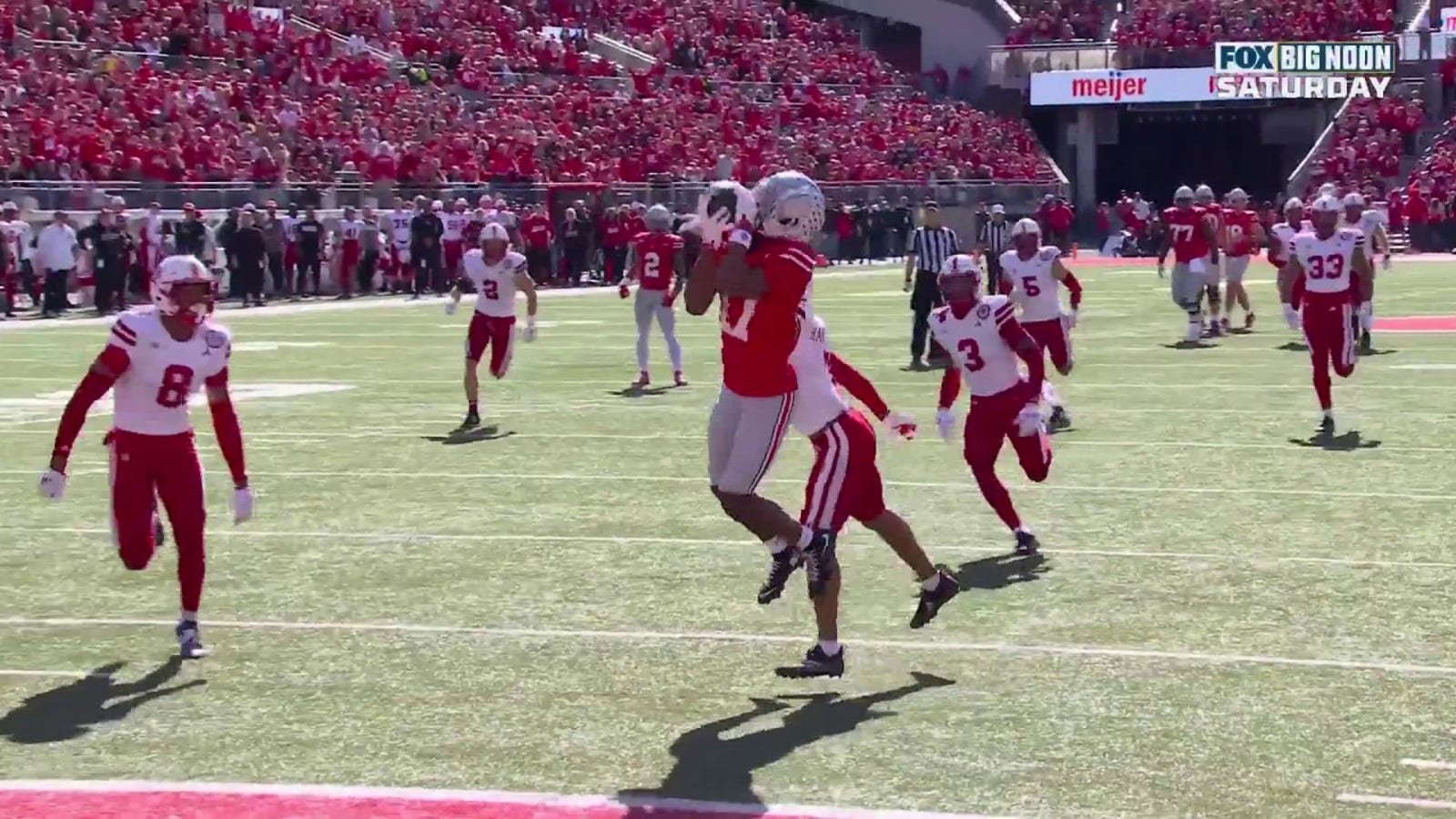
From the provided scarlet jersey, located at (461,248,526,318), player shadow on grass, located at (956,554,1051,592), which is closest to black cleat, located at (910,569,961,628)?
player shadow on grass, located at (956,554,1051,592)

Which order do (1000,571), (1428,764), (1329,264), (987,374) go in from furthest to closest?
(1329,264)
(987,374)
(1000,571)
(1428,764)

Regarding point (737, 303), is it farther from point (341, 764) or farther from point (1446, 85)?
point (1446, 85)

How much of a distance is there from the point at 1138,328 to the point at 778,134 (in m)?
21.2

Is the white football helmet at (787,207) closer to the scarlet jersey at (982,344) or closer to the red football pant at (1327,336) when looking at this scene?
the scarlet jersey at (982,344)

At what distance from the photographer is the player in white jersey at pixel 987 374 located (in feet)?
33.0

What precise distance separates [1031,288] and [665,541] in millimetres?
4694

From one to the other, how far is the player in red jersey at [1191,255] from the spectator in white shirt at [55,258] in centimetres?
1442

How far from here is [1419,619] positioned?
8.33m

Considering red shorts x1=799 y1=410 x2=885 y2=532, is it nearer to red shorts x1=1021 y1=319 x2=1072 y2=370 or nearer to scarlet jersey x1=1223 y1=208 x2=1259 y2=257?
red shorts x1=1021 y1=319 x2=1072 y2=370

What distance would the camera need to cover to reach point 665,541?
10.5 m

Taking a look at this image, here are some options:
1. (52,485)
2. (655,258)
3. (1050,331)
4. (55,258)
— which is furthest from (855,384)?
(55,258)

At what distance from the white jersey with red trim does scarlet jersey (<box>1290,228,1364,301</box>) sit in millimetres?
7117

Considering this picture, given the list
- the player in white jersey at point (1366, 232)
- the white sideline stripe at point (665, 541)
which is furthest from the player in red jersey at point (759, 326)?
the player in white jersey at point (1366, 232)

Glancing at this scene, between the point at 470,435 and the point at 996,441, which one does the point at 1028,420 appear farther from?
the point at 470,435
